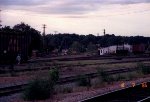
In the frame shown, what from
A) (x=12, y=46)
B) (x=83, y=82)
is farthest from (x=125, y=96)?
(x=12, y=46)

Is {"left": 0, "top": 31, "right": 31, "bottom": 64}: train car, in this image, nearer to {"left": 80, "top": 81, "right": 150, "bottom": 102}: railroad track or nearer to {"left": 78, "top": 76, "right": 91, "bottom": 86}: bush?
{"left": 78, "top": 76, "right": 91, "bottom": 86}: bush

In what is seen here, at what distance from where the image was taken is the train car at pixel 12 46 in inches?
2025

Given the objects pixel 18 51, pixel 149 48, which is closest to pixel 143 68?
pixel 18 51

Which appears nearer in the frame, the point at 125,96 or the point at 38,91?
the point at 125,96

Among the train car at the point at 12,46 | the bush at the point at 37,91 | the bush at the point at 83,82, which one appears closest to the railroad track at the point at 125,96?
the bush at the point at 37,91

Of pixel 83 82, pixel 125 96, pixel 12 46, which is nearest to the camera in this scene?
pixel 125 96

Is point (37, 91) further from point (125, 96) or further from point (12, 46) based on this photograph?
point (12, 46)

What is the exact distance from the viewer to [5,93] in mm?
19984

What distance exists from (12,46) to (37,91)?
35581 millimetres

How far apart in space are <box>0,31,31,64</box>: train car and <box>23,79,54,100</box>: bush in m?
32.5

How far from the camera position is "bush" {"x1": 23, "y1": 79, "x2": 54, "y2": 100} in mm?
18047

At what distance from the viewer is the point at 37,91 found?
18.3m

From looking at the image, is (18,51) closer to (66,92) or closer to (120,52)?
(66,92)

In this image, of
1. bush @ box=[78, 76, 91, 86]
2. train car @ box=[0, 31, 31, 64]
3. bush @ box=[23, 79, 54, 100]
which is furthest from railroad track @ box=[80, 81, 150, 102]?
train car @ box=[0, 31, 31, 64]
